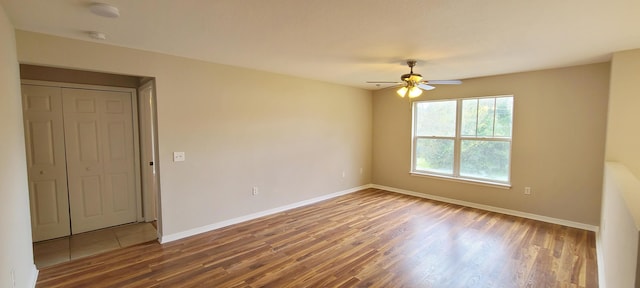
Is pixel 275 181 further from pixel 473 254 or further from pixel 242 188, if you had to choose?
pixel 473 254

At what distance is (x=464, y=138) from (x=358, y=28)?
353 centimetres

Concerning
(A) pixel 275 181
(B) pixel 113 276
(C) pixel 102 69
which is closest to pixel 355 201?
(A) pixel 275 181

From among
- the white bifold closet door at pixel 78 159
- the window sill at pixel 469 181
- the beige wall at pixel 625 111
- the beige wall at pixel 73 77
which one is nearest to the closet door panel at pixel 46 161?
the white bifold closet door at pixel 78 159

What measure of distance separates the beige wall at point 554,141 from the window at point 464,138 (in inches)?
5.9

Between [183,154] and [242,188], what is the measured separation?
1006 mm

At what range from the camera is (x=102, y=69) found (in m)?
2.90

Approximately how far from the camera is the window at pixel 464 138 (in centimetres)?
456

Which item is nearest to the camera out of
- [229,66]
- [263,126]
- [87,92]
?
[87,92]

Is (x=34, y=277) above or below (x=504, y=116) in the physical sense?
below

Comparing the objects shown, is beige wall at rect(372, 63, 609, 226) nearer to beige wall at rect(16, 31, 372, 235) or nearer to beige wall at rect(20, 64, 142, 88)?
beige wall at rect(16, 31, 372, 235)

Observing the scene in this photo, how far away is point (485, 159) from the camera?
4.77 metres

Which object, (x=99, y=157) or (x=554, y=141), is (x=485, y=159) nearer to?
(x=554, y=141)

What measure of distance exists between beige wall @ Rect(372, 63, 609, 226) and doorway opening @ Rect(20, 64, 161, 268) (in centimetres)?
512

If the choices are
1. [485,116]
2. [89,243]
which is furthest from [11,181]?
[485,116]
